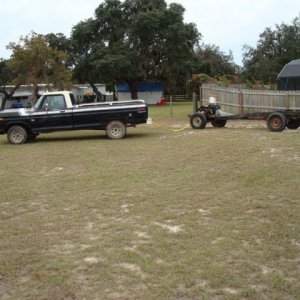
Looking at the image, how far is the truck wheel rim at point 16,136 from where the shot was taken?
16875mm

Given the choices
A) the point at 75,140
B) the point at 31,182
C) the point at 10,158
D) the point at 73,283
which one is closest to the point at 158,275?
the point at 73,283

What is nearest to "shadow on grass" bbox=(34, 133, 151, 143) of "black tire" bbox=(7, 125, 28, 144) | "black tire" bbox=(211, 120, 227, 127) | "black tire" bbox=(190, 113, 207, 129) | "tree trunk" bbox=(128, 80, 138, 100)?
"black tire" bbox=(7, 125, 28, 144)

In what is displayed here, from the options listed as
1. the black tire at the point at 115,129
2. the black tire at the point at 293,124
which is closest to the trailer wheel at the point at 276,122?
the black tire at the point at 293,124

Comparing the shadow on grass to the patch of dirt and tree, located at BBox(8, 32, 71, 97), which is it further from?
tree, located at BBox(8, 32, 71, 97)

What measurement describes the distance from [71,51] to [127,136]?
4527cm

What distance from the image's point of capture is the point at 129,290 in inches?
167

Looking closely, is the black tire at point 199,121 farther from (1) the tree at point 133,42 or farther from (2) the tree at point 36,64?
(1) the tree at point 133,42

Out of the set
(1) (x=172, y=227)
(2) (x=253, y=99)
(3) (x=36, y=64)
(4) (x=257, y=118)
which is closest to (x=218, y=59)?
(3) (x=36, y=64)

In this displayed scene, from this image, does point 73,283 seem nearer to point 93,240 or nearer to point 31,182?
point 93,240

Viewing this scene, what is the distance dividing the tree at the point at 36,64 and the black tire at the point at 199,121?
30.0 meters

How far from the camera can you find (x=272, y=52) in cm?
5872

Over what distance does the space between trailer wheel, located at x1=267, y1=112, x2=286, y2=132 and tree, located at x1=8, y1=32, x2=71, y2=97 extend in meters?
33.1

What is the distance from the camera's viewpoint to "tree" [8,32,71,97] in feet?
153

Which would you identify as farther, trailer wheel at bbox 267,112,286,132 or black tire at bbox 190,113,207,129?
black tire at bbox 190,113,207,129
